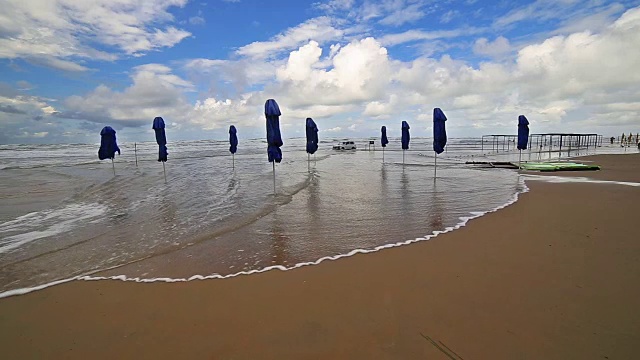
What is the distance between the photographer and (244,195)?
38.9 ft

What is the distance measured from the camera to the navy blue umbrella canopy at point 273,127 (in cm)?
1069

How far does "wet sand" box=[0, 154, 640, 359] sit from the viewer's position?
3.02 m

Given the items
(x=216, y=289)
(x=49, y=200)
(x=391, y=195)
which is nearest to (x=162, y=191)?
(x=49, y=200)

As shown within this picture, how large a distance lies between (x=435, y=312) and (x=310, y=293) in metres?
1.55

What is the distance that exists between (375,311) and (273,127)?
27.1 feet

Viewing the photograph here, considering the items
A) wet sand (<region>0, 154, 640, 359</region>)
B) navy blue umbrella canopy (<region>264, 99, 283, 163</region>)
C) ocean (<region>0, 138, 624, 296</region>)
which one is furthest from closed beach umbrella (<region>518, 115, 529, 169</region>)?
navy blue umbrella canopy (<region>264, 99, 283, 163</region>)

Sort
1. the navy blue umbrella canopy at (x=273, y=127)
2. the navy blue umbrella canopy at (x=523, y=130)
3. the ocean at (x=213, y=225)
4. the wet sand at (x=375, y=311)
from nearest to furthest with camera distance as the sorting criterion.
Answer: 1. the wet sand at (x=375, y=311)
2. the ocean at (x=213, y=225)
3. the navy blue umbrella canopy at (x=273, y=127)
4. the navy blue umbrella canopy at (x=523, y=130)

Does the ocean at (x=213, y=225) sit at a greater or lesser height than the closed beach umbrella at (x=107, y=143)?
lesser

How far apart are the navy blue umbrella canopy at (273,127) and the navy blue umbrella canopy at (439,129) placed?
7.40 meters

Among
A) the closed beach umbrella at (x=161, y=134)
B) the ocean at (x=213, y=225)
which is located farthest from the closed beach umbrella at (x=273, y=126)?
the closed beach umbrella at (x=161, y=134)

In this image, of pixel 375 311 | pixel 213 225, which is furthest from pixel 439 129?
pixel 375 311

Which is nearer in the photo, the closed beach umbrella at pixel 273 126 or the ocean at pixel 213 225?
the ocean at pixel 213 225

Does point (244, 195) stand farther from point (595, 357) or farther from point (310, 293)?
point (595, 357)

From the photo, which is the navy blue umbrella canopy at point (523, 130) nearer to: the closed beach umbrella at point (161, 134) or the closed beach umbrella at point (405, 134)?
the closed beach umbrella at point (405, 134)
